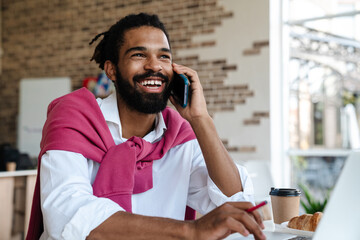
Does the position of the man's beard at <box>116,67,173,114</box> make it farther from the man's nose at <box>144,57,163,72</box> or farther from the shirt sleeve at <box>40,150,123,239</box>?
the shirt sleeve at <box>40,150,123,239</box>

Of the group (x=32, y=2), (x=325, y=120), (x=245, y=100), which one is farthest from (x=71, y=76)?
(x=325, y=120)

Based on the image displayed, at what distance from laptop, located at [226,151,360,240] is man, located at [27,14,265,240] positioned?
1.30 feet

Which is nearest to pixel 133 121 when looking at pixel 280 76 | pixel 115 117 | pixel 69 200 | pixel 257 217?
pixel 115 117

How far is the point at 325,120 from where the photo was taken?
186 inches

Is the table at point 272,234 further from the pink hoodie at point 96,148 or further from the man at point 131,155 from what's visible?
the pink hoodie at point 96,148

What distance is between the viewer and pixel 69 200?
3.92ft

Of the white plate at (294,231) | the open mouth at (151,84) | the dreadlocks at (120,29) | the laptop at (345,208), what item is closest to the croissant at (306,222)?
the white plate at (294,231)

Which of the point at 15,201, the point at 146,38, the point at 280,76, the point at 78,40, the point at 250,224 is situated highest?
the point at 78,40

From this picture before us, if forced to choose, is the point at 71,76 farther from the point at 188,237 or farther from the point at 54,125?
the point at 188,237

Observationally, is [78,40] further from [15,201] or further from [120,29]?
[120,29]

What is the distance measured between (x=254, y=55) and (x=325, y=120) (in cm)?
103

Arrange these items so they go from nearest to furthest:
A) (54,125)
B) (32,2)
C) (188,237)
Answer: (188,237), (54,125), (32,2)

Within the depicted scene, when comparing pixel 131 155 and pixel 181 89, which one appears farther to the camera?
pixel 181 89

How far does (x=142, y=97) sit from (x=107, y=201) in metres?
0.61
